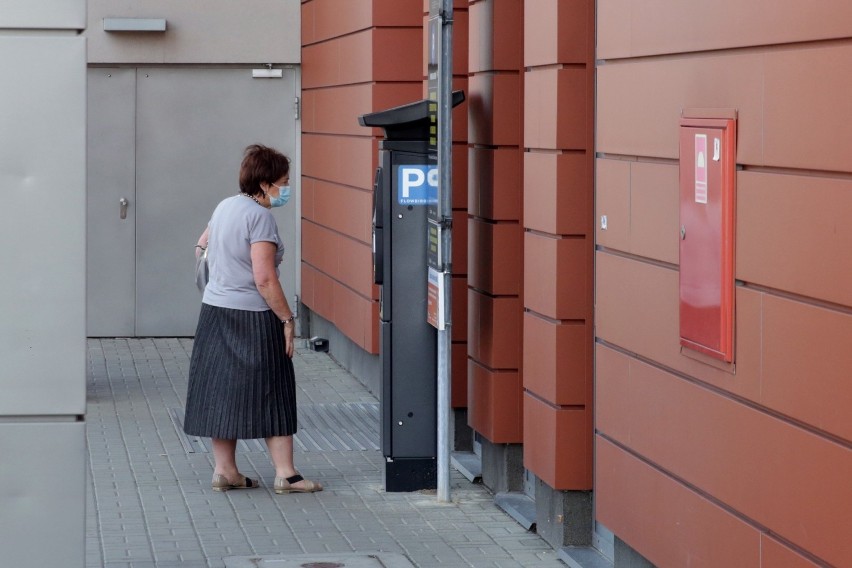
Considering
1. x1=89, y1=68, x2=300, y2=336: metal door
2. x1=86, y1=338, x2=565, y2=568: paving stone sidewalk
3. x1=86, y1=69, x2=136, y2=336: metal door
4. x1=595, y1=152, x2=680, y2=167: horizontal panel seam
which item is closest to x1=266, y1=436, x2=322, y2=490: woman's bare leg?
x1=86, y1=338, x2=565, y2=568: paving stone sidewalk

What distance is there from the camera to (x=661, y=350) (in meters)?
Result: 5.15

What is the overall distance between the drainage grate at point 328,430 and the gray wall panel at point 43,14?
18.4 feet

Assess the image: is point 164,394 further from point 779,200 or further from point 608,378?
point 779,200

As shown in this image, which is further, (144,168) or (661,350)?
(144,168)

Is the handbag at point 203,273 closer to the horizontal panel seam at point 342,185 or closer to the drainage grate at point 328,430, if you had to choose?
the drainage grate at point 328,430

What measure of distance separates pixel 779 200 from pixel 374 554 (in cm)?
299

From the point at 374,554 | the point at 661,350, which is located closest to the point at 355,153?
the point at 374,554

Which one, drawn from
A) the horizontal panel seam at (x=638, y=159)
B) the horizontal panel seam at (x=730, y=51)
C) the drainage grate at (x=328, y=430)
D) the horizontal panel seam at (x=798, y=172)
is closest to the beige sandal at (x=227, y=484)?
the drainage grate at (x=328, y=430)

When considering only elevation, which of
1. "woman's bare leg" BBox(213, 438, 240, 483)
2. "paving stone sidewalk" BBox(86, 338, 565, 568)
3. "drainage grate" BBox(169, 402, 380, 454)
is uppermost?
"woman's bare leg" BBox(213, 438, 240, 483)

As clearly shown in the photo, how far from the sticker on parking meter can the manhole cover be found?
1980 millimetres

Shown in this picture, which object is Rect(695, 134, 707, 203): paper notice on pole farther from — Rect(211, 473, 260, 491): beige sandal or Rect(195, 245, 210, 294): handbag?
Rect(211, 473, 260, 491): beige sandal

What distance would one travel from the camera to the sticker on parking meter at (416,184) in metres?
7.67

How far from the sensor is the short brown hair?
7.57 metres

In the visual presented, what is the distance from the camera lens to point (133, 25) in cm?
1410
